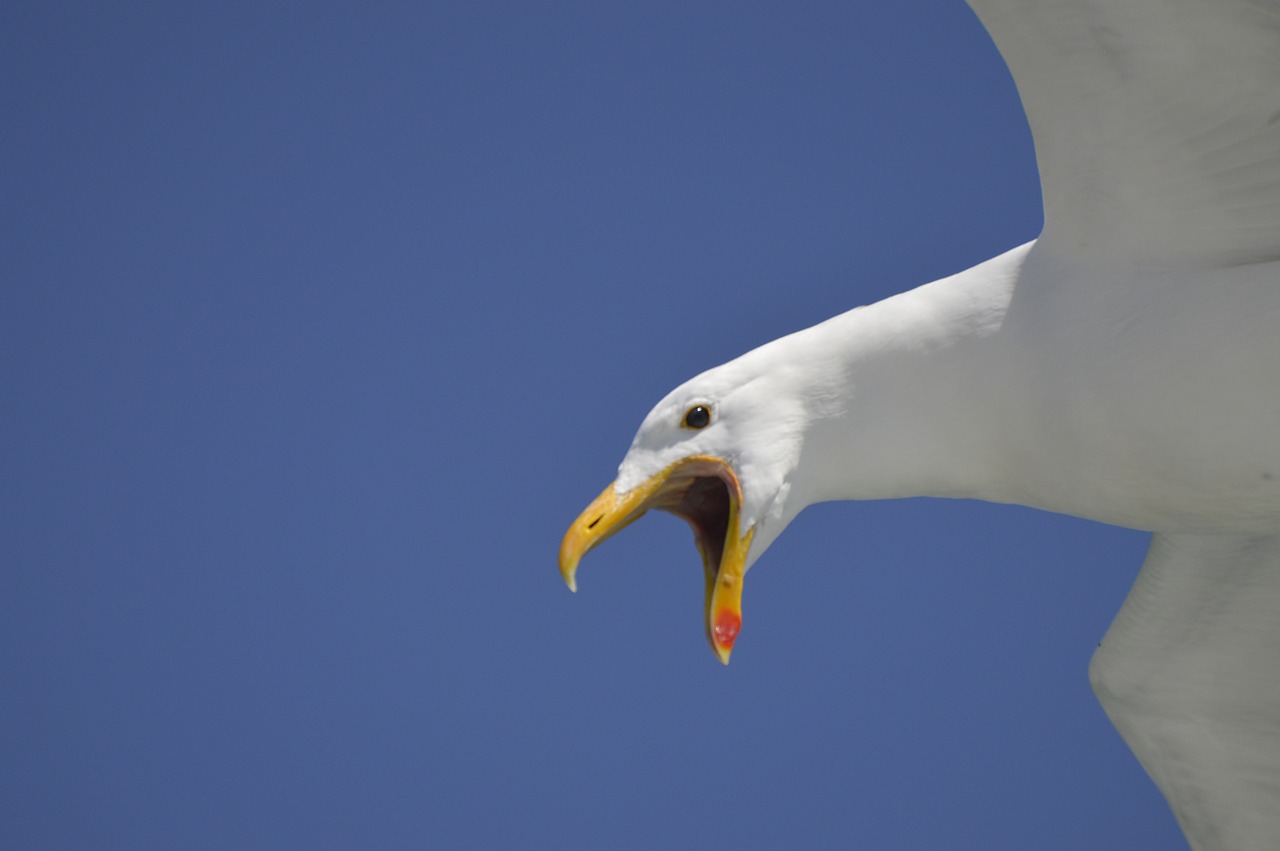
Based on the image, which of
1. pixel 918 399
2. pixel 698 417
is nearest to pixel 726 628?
pixel 698 417

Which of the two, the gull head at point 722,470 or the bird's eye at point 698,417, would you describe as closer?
the gull head at point 722,470

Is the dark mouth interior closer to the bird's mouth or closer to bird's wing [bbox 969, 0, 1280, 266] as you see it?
the bird's mouth

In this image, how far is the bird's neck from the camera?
2.48m

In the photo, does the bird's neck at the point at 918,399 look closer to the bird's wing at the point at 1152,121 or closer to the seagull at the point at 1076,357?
the seagull at the point at 1076,357

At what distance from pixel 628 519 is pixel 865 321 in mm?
514

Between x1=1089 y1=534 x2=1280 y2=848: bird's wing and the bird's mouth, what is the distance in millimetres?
994

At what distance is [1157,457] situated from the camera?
239cm

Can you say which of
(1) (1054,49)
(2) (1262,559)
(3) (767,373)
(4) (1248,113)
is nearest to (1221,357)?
(4) (1248,113)

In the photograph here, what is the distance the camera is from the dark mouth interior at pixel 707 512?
2645 millimetres

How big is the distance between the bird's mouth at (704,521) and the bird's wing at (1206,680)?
0.99m

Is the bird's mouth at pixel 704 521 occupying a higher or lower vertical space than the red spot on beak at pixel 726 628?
higher

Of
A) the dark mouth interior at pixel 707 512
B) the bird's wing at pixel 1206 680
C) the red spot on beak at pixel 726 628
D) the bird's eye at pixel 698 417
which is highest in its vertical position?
the bird's eye at pixel 698 417

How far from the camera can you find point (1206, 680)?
3285mm

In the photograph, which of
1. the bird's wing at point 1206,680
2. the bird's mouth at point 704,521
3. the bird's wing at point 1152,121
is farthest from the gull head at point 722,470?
the bird's wing at point 1206,680
